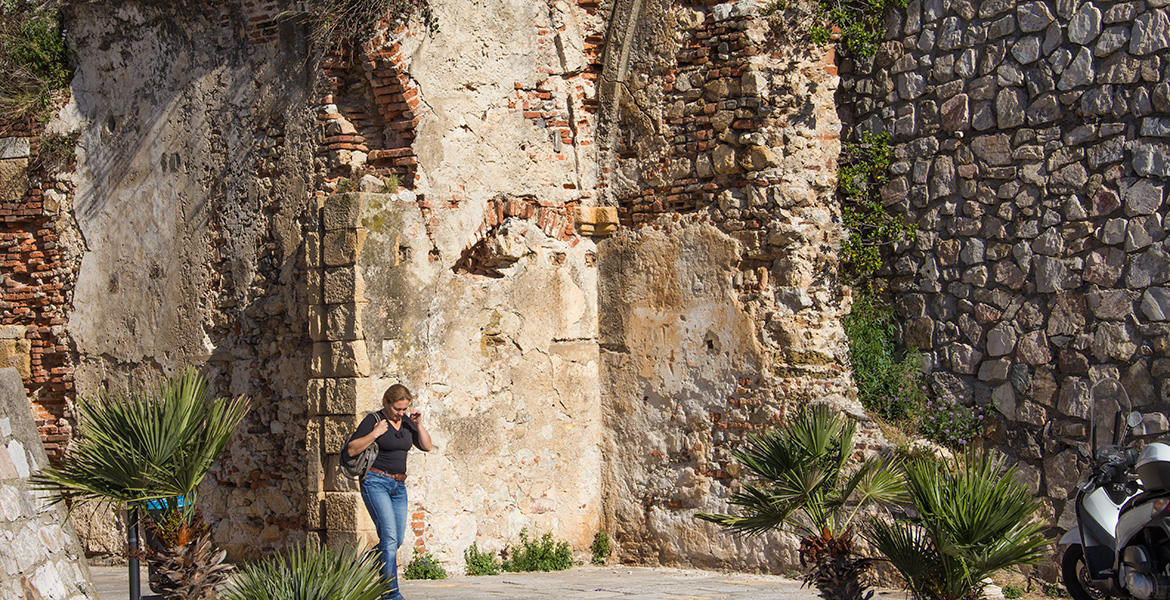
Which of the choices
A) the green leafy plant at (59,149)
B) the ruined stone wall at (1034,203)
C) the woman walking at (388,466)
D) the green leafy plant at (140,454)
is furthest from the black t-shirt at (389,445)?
the green leafy plant at (59,149)

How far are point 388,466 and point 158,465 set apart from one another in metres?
1.59

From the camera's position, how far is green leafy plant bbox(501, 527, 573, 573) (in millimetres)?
8570

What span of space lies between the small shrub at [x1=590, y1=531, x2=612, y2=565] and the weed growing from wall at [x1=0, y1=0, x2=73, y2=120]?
20.6 feet

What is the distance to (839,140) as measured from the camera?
8.79 metres

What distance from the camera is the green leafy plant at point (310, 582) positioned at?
5191 mm

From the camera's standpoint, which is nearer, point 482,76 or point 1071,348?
point 1071,348

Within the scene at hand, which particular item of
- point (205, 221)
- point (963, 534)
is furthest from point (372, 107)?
point (963, 534)

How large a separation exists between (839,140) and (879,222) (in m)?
0.74

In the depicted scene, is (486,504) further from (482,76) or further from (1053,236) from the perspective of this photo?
(1053,236)

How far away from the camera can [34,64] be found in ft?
33.2

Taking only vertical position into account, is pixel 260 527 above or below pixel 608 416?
below

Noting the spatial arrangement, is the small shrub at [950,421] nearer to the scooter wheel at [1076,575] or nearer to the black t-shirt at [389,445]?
the scooter wheel at [1076,575]

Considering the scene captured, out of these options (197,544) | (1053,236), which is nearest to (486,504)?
(197,544)

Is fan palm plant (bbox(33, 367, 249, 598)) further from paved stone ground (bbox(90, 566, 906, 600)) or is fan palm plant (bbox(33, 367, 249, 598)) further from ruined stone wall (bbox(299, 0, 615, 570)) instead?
ruined stone wall (bbox(299, 0, 615, 570))
